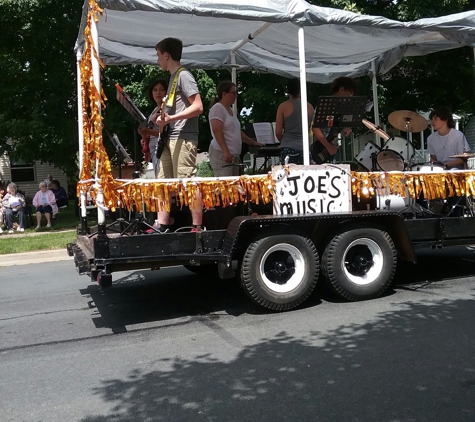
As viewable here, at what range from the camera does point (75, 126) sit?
15766 millimetres

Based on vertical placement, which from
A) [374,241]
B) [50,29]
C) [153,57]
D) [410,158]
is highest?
[50,29]

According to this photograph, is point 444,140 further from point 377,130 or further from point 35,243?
point 35,243

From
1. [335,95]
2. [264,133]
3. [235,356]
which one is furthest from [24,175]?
[235,356]

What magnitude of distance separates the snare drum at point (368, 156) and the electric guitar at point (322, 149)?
661 millimetres

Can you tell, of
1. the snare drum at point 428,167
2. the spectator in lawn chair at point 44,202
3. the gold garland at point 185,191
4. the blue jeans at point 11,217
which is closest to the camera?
the gold garland at point 185,191

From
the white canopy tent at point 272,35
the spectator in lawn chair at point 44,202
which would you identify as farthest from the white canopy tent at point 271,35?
the spectator in lawn chair at point 44,202

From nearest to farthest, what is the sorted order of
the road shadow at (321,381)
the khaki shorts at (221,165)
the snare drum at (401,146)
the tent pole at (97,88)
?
the road shadow at (321,381) → the tent pole at (97,88) → the khaki shorts at (221,165) → the snare drum at (401,146)

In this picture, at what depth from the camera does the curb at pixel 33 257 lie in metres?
10.2

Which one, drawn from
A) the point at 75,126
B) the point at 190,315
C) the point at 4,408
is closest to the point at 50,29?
the point at 75,126

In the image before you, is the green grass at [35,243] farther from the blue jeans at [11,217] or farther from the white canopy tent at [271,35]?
the white canopy tent at [271,35]

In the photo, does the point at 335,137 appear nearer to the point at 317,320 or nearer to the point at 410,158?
the point at 410,158

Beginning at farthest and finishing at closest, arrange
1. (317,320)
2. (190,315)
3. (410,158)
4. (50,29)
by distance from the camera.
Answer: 1. (50,29)
2. (410,158)
3. (190,315)
4. (317,320)

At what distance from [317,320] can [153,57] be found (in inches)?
181

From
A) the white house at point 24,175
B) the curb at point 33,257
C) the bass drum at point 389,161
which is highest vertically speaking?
the white house at point 24,175
